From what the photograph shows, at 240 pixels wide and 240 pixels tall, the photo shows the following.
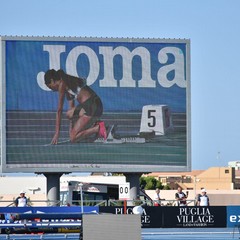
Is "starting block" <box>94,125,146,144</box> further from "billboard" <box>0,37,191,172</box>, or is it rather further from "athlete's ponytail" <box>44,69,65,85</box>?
"athlete's ponytail" <box>44,69,65,85</box>

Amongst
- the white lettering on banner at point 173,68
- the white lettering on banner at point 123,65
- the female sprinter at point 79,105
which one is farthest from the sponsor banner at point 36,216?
the white lettering on banner at point 173,68

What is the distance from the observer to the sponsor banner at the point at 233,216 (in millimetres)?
27625

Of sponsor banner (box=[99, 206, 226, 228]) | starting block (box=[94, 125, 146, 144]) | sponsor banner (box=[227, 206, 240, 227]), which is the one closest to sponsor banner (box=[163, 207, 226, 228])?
sponsor banner (box=[99, 206, 226, 228])

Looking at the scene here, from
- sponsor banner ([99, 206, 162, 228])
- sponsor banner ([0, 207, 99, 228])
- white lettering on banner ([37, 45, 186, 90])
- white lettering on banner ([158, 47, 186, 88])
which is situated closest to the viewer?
sponsor banner ([0, 207, 99, 228])

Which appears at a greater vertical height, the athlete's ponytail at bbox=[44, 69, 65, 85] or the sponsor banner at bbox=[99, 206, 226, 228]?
the athlete's ponytail at bbox=[44, 69, 65, 85]

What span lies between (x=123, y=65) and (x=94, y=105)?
156cm

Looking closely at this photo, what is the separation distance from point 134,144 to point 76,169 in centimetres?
198

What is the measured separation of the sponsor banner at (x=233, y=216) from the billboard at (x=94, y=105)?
4.76m

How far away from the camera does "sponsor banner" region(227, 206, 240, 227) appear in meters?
27.6

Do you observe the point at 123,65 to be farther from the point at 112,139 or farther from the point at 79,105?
the point at 112,139

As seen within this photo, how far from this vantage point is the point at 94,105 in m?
31.8

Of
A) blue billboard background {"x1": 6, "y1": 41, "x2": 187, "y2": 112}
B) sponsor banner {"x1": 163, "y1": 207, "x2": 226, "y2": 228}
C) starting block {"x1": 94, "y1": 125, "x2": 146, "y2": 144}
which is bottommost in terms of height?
sponsor banner {"x1": 163, "y1": 207, "x2": 226, "y2": 228}

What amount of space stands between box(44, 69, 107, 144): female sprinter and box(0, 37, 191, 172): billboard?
31 millimetres

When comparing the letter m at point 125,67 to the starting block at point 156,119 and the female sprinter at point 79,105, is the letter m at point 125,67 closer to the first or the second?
the female sprinter at point 79,105
